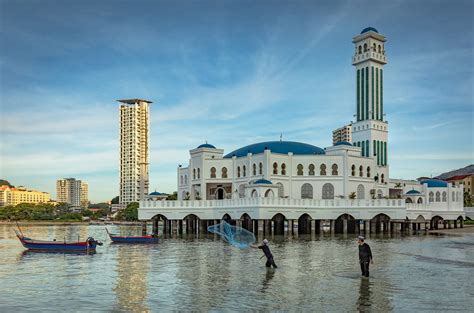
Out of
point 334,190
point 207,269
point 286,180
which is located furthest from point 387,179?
point 207,269

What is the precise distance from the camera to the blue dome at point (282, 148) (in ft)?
262

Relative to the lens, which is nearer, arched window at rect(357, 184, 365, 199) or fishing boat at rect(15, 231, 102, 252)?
fishing boat at rect(15, 231, 102, 252)

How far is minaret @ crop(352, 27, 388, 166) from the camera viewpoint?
88500 mm

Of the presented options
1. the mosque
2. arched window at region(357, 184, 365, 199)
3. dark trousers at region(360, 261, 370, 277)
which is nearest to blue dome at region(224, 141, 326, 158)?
the mosque

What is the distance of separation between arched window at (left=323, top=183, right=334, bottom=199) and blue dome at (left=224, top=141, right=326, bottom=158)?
20.2 feet

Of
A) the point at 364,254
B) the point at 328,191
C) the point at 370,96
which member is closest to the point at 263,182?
the point at 328,191

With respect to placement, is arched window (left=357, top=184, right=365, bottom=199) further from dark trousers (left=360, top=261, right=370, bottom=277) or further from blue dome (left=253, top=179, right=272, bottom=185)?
dark trousers (left=360, top=261, right=370, bottom=277)

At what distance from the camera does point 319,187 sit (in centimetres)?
7625

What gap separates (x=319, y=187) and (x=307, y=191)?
1685 mm

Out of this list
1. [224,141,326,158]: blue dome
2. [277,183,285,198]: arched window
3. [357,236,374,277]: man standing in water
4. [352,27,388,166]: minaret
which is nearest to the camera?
[357,236,374,277]: man standing in water

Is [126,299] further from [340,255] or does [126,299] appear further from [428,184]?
[428,184]

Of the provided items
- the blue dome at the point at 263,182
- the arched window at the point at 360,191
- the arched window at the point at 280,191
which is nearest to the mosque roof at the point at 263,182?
the blue dome at the point at 263,182

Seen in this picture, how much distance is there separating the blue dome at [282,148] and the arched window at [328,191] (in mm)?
6151

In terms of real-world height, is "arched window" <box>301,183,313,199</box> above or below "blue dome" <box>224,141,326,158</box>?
below
